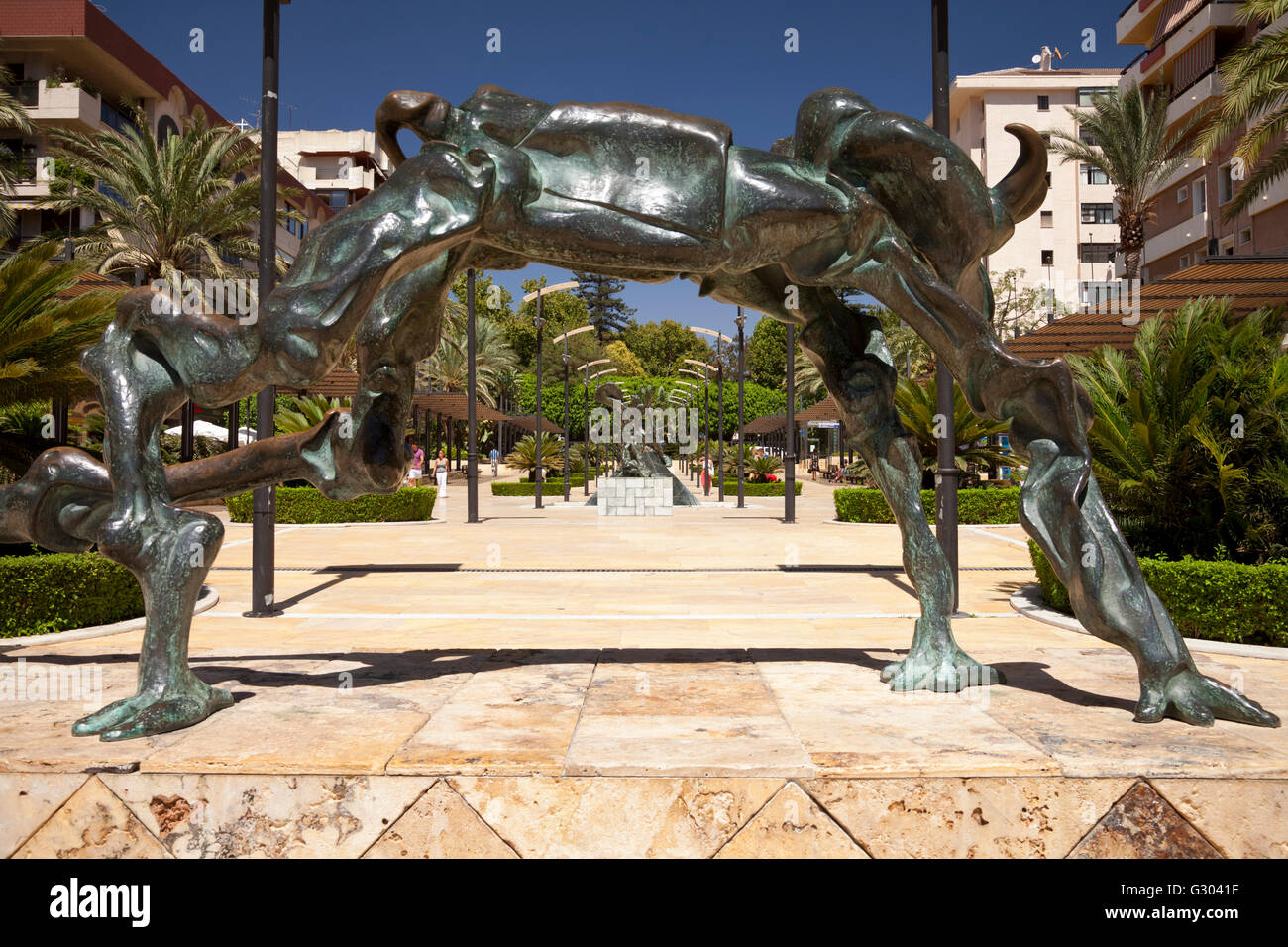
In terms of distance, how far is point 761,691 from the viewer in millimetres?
3967

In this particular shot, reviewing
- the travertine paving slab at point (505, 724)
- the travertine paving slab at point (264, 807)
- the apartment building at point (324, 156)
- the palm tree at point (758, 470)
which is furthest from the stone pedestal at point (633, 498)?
the apartment building at point (324, 156)

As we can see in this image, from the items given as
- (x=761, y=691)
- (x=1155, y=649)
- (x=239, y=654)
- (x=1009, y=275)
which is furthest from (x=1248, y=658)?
(x=1009, y=275)

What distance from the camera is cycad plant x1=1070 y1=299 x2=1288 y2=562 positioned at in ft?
24.3

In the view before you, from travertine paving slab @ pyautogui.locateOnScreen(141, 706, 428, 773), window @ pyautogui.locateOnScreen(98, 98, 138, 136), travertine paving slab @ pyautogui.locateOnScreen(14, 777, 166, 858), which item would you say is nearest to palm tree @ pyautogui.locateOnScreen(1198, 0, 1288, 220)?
travertine paving slab @ pyautogui.locateOnScreen(141, 706, 428, 773)

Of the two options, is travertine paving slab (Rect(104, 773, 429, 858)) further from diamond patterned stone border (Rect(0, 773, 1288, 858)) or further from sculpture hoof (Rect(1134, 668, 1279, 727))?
sculpture hoof (Rect(1134, 668, 1279, 727))

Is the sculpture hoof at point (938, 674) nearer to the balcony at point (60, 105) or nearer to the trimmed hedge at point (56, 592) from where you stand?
the trimmed hedge at point (56, 592)

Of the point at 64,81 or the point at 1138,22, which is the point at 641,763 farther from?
the point at 1138,22

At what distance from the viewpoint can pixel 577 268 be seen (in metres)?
3.81

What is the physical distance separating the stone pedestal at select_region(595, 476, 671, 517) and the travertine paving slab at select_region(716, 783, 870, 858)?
20.5 meters

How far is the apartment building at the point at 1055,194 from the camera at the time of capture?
52.7 meters

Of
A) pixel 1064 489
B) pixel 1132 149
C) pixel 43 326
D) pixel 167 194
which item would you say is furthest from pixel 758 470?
pixel 1064 489

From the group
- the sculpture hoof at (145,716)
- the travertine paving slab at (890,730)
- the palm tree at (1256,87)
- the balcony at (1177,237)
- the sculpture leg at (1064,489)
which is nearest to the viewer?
the travertine paving slab at (890,730)

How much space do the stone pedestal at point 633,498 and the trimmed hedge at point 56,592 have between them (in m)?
16.1

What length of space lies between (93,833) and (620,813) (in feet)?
5.16
